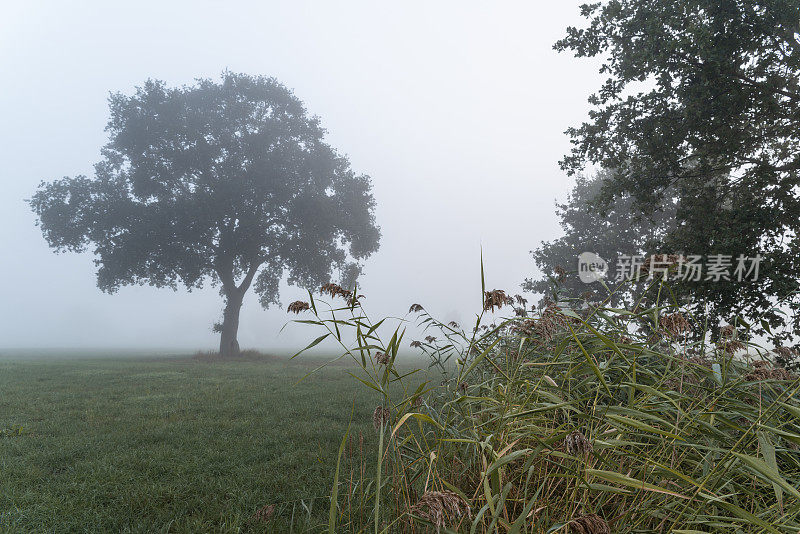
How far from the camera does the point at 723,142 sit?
1154 cm

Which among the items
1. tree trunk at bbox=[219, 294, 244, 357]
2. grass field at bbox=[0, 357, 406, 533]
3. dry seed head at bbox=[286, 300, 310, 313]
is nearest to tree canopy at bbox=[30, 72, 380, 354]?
tree trunk at bbox=[219, 294, 244, 357]

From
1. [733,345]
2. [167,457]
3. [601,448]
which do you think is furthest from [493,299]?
[167,457]

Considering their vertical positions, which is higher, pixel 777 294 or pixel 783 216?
pixel 783 216

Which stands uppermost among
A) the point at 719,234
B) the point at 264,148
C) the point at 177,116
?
the point at 177,116

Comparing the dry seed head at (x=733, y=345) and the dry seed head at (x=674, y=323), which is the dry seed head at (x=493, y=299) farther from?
the dry seed head at (x=733, y=345)

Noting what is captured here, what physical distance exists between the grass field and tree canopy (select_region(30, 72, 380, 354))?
15885 millimetres

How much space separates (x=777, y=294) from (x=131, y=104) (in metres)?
32.5

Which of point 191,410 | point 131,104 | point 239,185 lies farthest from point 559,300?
point 131,104

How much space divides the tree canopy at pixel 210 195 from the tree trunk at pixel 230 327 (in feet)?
0.22

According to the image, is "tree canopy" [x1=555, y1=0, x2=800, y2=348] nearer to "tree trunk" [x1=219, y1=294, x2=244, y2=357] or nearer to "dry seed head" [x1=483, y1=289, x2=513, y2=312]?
"dry seed head" [x1=483, y1=289, x2=513, y2=312]

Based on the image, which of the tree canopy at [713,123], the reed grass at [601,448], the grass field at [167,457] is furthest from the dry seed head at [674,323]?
the tree canopy at [713,123]

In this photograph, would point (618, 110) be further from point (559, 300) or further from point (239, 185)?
point (239, 185)

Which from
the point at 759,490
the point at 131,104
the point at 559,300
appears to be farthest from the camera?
the point at 131,104

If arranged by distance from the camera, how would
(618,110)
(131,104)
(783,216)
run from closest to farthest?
(783,216) → (618,110) → (131,104)
